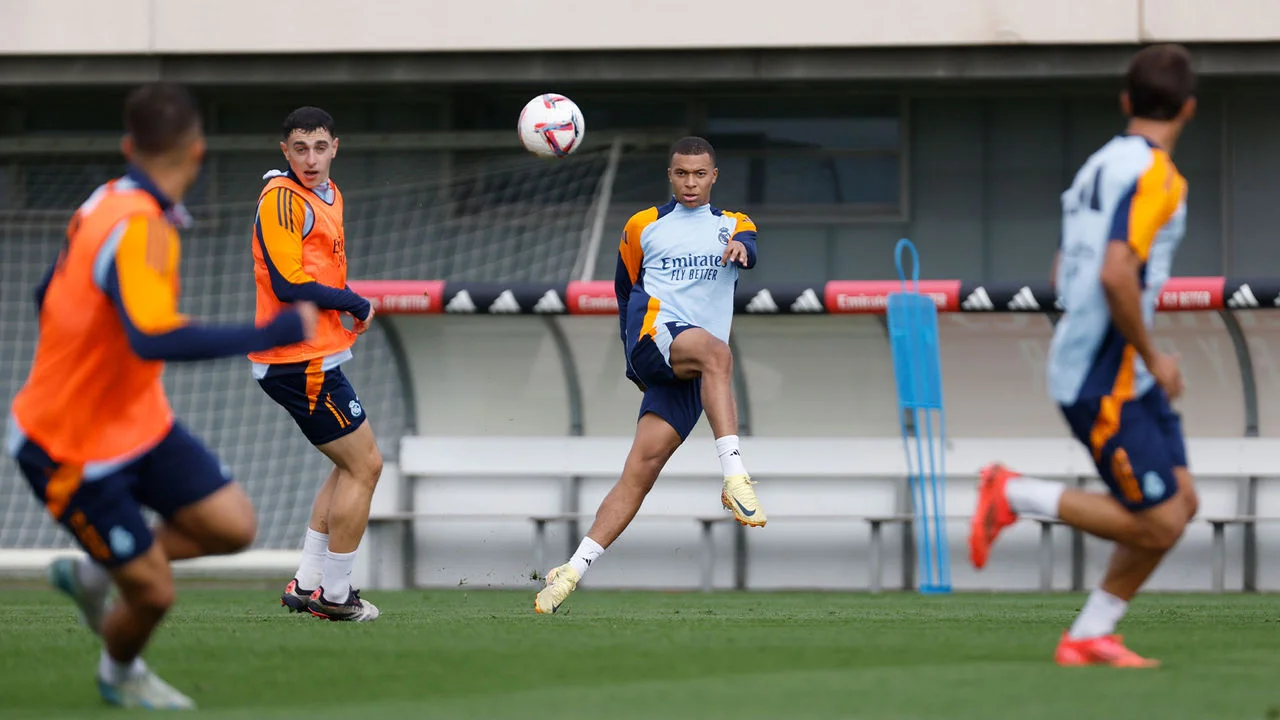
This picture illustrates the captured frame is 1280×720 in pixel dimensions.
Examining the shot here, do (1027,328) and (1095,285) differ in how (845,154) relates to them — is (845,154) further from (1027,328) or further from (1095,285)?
(1095,285)

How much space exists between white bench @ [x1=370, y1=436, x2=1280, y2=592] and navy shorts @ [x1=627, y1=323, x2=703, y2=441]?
4670 millimetres

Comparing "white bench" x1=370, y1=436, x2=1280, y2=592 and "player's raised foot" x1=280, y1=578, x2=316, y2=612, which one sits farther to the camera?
"white bench" x1=370, y1=436, x2=1280, y2=592

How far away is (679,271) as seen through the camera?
743 cm

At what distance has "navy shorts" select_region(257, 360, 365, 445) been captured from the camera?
7.00m

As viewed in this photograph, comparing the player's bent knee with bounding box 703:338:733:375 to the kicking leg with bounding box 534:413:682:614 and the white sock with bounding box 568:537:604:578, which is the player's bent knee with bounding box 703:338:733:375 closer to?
the kicking leg with bounding box 534:413:682:614

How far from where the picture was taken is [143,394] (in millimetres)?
4348

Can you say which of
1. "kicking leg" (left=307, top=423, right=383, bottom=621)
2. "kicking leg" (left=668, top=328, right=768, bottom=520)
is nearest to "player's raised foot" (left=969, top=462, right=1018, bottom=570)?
"kicking leg" (left=668, top=328, right=768, bottom=520)

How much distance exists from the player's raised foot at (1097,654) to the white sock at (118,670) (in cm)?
257

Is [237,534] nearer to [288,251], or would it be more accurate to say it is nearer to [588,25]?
[288,251]

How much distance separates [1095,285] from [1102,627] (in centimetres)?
99

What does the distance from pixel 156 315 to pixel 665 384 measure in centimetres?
358

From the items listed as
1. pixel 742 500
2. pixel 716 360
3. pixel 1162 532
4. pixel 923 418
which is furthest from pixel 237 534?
pixel 923 418

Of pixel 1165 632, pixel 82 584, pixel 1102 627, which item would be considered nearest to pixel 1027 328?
pixel 1165 632

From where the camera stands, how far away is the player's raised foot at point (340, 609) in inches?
274
